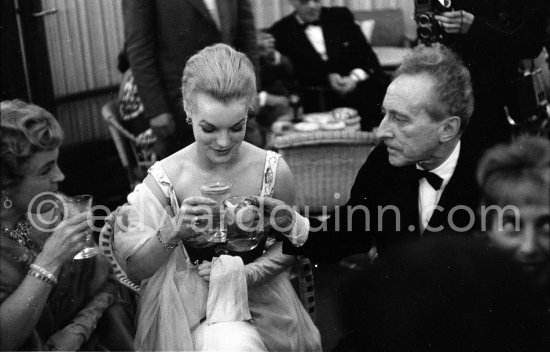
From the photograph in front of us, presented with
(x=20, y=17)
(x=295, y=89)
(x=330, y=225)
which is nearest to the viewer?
(x=330, y=225)

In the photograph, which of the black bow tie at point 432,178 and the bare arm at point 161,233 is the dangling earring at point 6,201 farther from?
the black bow tie at point 432,178

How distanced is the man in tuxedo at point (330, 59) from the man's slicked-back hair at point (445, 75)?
132 millimetres

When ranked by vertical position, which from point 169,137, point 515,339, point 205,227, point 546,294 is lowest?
point 515,339

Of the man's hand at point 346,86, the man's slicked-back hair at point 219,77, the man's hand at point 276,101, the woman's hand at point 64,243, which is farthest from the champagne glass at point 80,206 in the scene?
the man's hand at point 276,101

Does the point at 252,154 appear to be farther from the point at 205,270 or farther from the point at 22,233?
the point at 22,233

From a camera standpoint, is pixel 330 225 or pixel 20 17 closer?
pixel 330 225

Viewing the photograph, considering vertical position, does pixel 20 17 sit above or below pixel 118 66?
above

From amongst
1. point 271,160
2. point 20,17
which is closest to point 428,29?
point 271,160

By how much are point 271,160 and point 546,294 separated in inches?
27.9

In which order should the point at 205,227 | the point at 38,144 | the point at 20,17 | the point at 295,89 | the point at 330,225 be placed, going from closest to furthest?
1. the point at 205,227
2. the point at 38,144
3. the point at 330,225
4. the point at 20,17
5. the point at 295,89

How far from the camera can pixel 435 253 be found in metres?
1.68

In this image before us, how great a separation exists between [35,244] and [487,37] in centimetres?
122

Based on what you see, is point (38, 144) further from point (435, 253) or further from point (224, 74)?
point (435, 253)

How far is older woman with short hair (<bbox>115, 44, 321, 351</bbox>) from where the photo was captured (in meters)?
1.54
